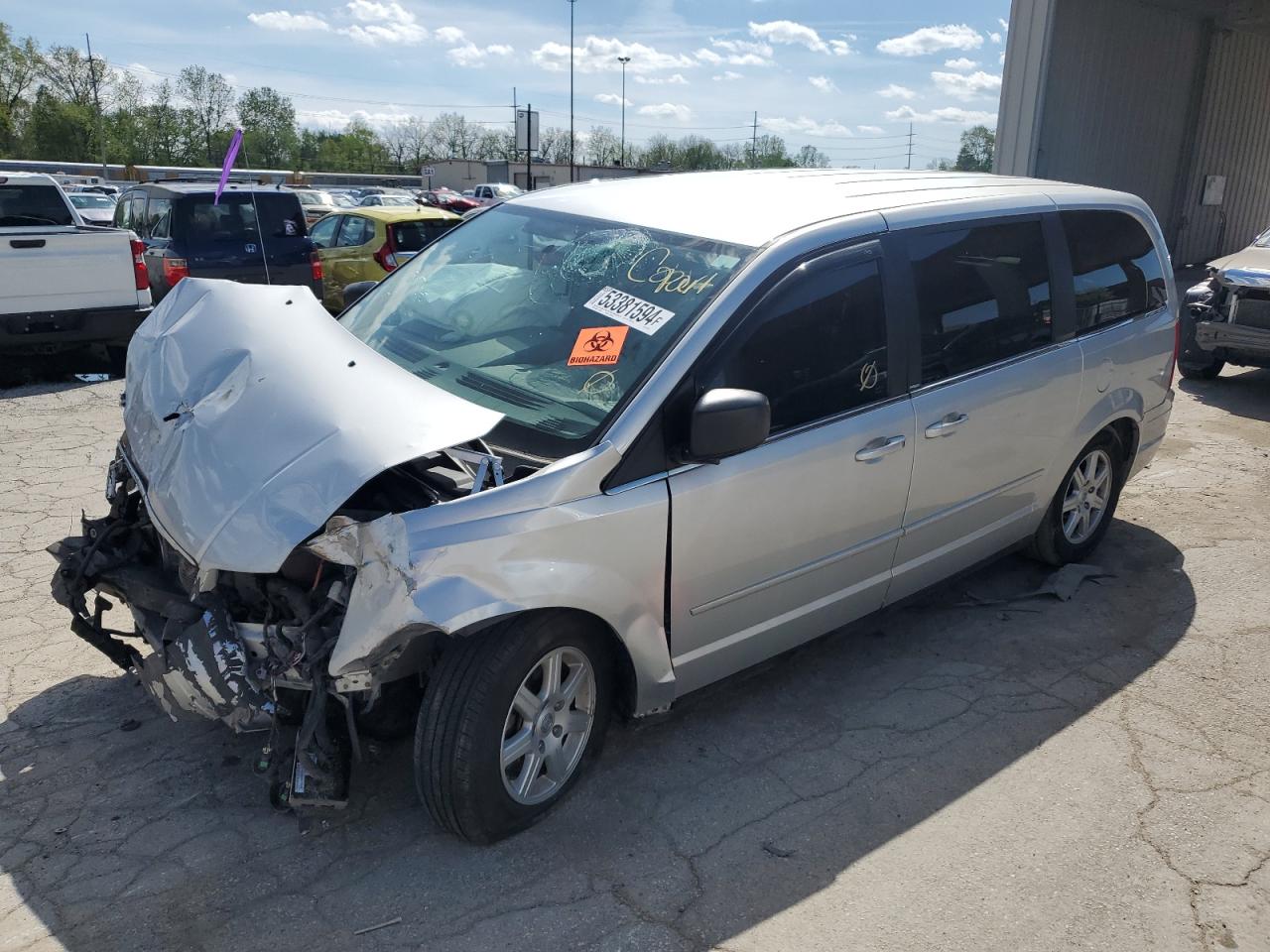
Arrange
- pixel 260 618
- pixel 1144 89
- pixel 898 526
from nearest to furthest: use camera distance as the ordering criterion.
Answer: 1. pixel 260 618
2. pixel 898 526
3. pixel 1144 89

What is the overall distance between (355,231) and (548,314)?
10.1m

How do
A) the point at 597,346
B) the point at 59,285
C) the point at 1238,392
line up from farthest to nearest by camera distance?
1. the point at 1238,392
2. the point at 59,285
3. the point at 597,346

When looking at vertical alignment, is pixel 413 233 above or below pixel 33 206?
below

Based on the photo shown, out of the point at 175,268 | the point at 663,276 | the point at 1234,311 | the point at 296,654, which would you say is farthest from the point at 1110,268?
the point at 175,268

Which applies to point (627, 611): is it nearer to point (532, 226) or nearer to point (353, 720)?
point (353, 720)

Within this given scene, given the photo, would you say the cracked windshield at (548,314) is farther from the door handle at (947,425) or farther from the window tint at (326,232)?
the window tint at (326,232)

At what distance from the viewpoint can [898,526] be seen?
3766 millimetres

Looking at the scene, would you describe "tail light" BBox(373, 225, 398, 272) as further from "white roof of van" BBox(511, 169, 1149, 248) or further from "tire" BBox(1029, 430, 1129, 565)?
"tire" BBox(1029, 430, 1129, 565)

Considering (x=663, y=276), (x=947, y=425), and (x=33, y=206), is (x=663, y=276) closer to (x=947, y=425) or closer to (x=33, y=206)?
(x=947, y=425)

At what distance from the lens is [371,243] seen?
40.3 feet

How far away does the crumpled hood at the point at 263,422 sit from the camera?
2582 mm

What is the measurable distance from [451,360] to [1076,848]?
8.60 ft

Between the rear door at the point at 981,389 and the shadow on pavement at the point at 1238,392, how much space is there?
546cm

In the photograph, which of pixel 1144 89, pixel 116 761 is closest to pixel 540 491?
pixel 116 761
